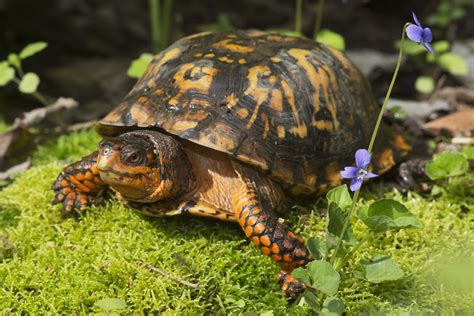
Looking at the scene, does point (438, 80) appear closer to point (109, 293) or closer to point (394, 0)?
point (394, 0)

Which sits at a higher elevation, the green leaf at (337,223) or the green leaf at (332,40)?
the green leaf at (332,40)

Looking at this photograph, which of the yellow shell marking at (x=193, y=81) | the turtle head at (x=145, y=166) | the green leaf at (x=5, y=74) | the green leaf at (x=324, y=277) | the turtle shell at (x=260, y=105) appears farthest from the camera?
the green leaf at (x=5, y=74)

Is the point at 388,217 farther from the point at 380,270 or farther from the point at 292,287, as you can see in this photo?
the point at 292,287

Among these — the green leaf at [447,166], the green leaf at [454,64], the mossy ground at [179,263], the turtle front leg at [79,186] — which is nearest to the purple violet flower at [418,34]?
the mossy ground at [179,263]

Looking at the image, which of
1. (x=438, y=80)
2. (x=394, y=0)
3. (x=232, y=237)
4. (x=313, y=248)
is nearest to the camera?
(x=313, y=248)

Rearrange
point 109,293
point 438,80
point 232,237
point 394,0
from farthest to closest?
1. point 394,0
2. point 438,80
3. point 232,237
4. point 109,293

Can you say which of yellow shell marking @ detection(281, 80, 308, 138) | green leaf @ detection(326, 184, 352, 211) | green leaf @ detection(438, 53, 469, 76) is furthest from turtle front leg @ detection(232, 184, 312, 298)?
green leaf @ detection(438, 53, 469, 76)

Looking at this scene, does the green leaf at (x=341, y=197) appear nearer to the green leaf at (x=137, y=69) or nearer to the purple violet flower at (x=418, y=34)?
the purple violet flower at (x=418, y=34)

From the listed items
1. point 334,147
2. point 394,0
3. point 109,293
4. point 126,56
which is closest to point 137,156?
point 109,293
